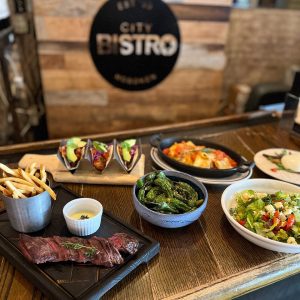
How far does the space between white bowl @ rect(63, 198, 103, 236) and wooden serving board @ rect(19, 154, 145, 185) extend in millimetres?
269

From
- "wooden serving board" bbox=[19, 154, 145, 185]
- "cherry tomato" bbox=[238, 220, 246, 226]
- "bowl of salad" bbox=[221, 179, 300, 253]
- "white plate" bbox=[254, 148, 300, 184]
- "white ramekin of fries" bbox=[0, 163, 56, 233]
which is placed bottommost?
"white plate" bbox=[254, 148, 300, 184]

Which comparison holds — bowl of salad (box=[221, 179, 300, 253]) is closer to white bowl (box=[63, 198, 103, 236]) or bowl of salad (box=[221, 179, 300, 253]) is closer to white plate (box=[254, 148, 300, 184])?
white plate (box=[254, 148, 300, 184])

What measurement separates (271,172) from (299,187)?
19 cm

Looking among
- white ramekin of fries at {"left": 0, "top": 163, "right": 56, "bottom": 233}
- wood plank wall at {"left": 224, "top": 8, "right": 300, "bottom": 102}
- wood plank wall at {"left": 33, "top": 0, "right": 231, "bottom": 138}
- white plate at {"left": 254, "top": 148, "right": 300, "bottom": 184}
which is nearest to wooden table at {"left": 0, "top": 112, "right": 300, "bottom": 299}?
white ramekin of fries at {"left": 0, "top": 163, "right": 56, "bottom": 233}

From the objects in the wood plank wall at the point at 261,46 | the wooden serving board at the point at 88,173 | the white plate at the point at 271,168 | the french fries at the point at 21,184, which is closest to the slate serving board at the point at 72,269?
the french fries at the point at 21,184

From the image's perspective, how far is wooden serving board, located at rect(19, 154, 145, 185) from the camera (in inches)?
52.9

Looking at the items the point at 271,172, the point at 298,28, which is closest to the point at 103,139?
the point at 271,172

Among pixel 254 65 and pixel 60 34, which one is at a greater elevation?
pixel 60 34

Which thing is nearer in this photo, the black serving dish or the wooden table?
the wooden table

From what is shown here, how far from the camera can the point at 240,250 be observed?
1062mm

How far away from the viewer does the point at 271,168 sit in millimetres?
1509

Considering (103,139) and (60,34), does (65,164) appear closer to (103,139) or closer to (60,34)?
(103,139)

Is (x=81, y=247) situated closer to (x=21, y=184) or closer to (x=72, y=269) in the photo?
(x=72, y=269)

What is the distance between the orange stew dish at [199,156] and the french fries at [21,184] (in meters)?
0.64
